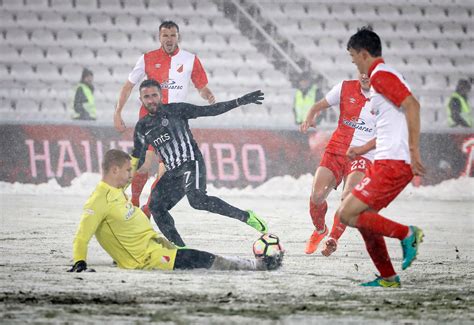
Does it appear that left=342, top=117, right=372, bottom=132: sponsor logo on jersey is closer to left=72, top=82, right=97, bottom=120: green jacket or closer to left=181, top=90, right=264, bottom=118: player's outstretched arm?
left=181, top=90, right=264, bottom=118: player's outstretched arm

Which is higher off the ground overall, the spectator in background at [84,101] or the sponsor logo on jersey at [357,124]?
the sponsor logo on jersey at [357,124]

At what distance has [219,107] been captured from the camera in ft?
26.8

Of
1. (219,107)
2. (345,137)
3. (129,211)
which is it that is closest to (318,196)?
(345,137)

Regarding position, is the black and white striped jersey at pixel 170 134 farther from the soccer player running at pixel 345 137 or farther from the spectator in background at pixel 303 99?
the spectator in background at pixel 303 99

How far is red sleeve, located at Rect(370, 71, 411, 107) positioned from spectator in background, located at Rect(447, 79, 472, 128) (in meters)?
12.2

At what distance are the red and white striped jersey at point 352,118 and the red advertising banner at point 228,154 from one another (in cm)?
670

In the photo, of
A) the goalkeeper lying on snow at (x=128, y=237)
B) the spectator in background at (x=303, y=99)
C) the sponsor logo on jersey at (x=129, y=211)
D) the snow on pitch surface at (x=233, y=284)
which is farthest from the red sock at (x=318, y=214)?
the spectator in background at (x=303, y=99)

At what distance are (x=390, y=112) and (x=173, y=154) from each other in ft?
8.34

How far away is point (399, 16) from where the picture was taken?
2105 cm

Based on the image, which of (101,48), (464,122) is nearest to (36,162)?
(101,48)

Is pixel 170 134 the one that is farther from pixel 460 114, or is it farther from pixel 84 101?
pixel 460 114

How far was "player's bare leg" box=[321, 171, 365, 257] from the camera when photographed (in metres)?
8.50

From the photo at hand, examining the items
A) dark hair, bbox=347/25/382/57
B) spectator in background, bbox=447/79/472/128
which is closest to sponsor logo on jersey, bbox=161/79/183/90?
dark hair, bbox=347/25/382/57

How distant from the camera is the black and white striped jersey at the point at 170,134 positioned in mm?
8422
